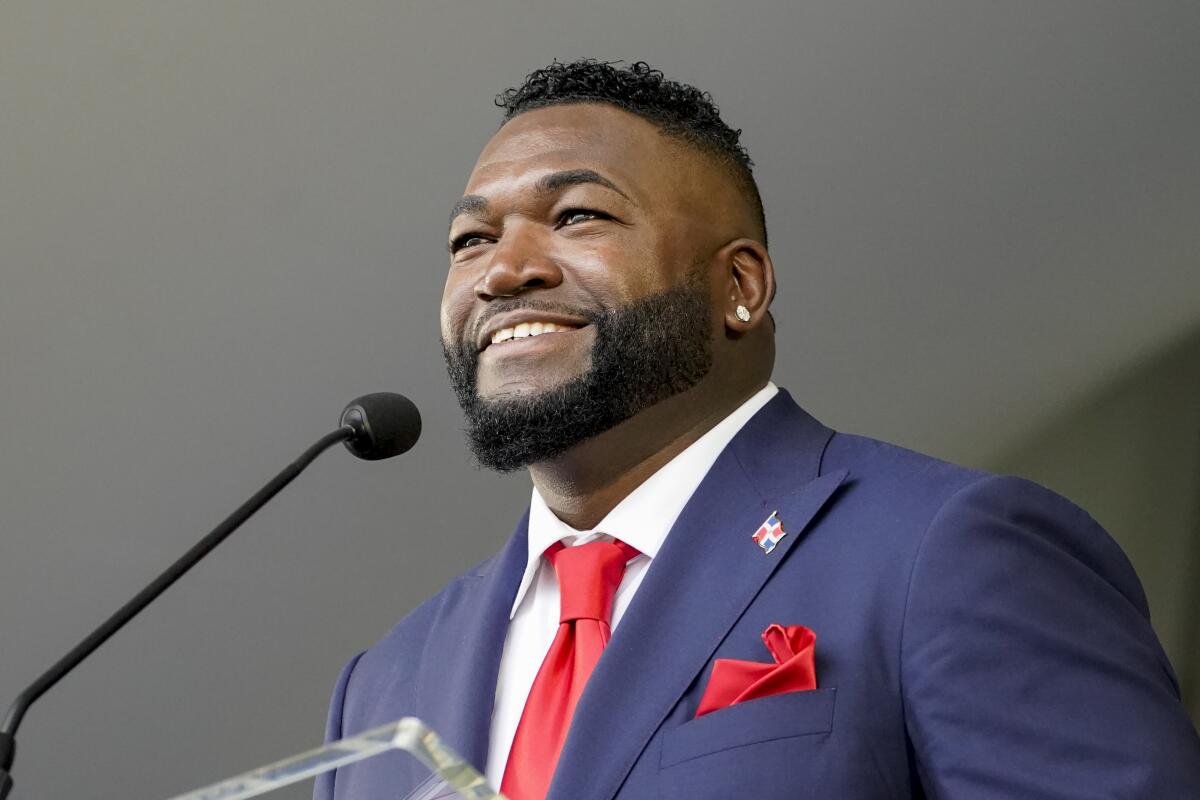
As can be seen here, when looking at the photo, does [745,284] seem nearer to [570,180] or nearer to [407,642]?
[570,180]

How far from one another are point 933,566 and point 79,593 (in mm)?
2655

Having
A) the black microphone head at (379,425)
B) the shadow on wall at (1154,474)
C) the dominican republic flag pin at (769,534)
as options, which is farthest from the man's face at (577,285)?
the shadow on wall at (1154,474)

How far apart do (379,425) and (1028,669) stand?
680mm

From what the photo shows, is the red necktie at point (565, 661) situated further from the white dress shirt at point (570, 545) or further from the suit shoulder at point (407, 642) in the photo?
the suit shoulder at point (407, 642)

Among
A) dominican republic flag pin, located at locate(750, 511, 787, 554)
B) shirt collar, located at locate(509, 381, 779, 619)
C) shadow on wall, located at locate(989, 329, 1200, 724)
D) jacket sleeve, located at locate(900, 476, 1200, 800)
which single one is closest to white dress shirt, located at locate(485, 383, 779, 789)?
shirt collar, located at locate(509, 381, 779, 619)

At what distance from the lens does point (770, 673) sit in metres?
1.47

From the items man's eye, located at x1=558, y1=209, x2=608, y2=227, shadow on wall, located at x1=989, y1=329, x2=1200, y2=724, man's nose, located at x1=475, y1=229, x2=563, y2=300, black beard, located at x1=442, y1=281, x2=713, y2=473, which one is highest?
man's eye, located at x1=558, y1=209, x2=608, y2=227

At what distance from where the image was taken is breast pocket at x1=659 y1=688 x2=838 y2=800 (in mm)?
1422

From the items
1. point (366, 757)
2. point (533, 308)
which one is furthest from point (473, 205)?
point (366, 757)

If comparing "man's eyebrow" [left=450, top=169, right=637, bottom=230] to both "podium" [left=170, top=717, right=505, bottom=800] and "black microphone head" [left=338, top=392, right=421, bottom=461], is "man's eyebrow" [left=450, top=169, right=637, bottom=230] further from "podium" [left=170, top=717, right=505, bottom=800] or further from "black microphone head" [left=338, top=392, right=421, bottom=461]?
"podium" [left=170, top=717, right=505, bottom=800]

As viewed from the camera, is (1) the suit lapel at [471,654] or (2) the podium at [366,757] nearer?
(2) the podium at [366,757]

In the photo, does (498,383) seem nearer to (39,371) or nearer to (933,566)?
(933,566)

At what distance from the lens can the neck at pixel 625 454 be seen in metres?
1.81

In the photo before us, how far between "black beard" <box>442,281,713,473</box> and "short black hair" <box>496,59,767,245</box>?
0.83ft
